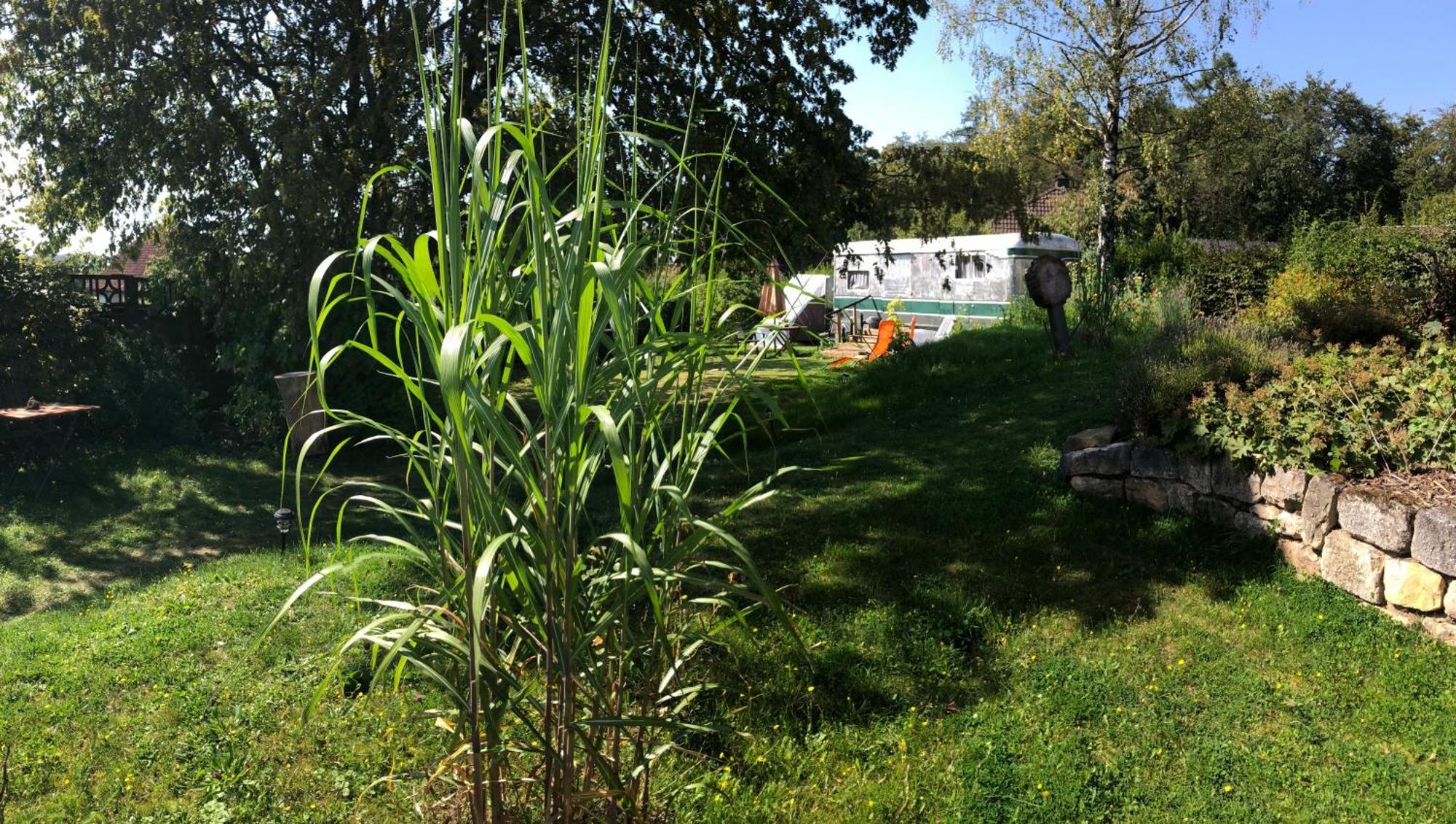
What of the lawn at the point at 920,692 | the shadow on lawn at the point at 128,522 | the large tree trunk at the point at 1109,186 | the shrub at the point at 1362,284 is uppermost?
the large tree trunk at the point at 1109,186

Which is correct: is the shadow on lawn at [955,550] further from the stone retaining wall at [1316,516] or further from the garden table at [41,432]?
the garden table at [41,432]

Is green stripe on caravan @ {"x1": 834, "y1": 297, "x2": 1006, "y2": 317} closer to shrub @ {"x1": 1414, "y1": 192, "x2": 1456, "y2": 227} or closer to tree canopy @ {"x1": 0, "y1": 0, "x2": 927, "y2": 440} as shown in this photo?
tree canopy @ {"x1": 0, "y1": 0, "x2": 927, "y2": 440}

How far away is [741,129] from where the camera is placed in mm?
9570

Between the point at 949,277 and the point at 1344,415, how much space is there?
1341cm

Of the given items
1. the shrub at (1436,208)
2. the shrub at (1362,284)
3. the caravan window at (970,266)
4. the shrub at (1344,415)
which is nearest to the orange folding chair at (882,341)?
the caravan window at (970,266)

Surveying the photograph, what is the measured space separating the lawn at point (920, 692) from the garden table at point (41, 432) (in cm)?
339

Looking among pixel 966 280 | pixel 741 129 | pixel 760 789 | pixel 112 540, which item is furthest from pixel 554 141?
pixel 966 280

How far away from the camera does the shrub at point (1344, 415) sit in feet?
14.9

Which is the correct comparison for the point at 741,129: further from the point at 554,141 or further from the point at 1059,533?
the point at 1059,533

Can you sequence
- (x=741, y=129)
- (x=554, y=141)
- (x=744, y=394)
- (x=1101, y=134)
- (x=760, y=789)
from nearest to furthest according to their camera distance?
(x=744, y=394)
(x=760, y=789)
(x=554, y=141)
(x=741, y=129)
(x=1101, y=134)

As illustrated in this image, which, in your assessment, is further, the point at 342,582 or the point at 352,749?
the point at 342,582

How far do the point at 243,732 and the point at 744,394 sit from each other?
8.21ft

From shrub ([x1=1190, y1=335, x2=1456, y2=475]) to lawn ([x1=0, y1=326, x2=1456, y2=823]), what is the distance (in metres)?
0.53

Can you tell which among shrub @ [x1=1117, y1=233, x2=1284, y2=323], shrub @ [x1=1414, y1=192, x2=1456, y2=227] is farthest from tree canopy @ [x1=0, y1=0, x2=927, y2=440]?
shrub @ [x1=1414, y1=192, x2=1456, y2=227]
